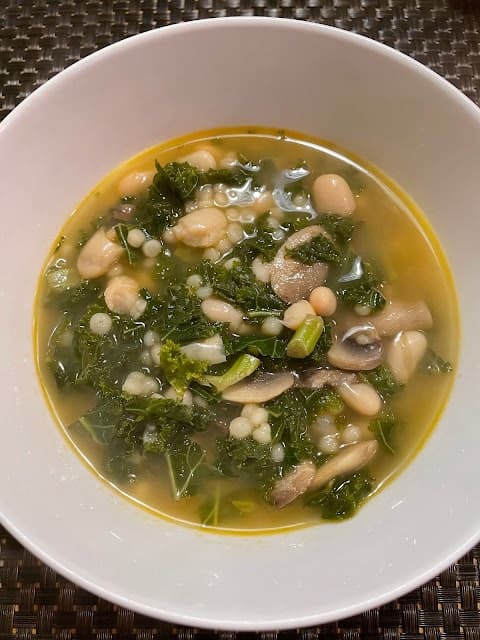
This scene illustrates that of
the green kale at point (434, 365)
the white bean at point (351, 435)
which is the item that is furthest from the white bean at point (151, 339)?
the green kale at point (434, 365)

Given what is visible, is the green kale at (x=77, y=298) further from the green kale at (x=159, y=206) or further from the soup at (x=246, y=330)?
the green kale at (x=159, y=206)

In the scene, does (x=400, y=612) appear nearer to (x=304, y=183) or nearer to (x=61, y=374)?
(x=61, y=374)

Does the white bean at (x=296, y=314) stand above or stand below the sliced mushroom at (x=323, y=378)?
above

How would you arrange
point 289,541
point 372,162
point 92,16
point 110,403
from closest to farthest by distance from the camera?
point 289,541
point 110,403
point 372,162
point 92,16

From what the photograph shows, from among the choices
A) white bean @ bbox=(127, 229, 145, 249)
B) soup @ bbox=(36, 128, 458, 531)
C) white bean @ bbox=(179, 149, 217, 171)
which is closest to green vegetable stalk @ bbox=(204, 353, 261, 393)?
soup @ bbox=(36, 128, 458, 531)

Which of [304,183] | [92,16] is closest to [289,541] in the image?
[304,183]

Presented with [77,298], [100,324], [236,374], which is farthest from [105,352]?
[236,374]

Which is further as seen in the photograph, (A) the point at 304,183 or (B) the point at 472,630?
(A) the point at 304,183

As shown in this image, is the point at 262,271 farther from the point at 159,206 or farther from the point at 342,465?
the point at 342,465
